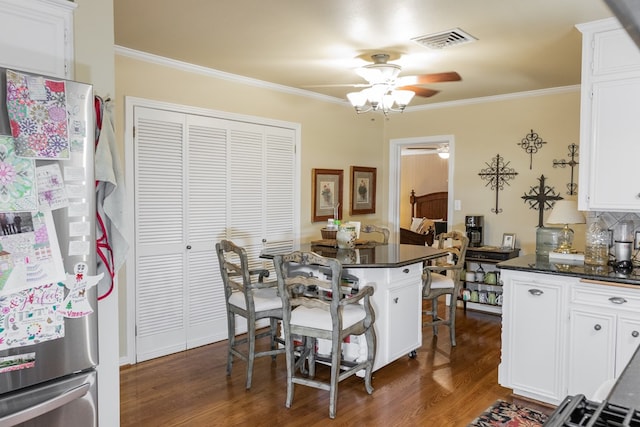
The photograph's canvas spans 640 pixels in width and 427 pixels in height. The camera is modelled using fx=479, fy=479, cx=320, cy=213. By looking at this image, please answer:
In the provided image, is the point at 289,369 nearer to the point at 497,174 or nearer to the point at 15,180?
the point at 15,180

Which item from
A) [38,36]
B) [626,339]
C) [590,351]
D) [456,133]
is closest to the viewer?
[38,36]

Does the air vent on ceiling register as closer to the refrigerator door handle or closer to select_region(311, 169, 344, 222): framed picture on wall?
select_region(311, 169, 344, 222): framed picture on wall

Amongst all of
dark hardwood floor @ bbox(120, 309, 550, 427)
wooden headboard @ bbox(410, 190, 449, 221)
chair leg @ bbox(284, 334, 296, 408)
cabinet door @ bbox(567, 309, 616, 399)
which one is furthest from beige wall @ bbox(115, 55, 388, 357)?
wooden headboard @ bbox(410, 190, 449, 221)

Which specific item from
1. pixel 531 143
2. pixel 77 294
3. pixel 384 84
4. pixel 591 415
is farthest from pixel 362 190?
pixel 591 415

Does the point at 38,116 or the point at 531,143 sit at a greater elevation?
the point at 531,143

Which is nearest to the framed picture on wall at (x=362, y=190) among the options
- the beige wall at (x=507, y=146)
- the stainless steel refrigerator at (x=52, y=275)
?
the beige wall at (x=507, y=146)

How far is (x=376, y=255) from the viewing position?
12.3 ft

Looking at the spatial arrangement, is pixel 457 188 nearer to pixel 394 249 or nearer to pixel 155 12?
pixel 394 249

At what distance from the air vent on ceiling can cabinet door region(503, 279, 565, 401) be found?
1.72 m

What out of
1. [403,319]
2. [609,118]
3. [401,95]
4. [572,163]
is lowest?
[403,319]

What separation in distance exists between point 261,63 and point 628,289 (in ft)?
10.4

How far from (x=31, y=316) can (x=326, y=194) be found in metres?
4.25

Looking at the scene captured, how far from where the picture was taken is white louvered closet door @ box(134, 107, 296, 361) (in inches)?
157

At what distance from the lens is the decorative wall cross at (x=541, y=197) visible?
5.18m
